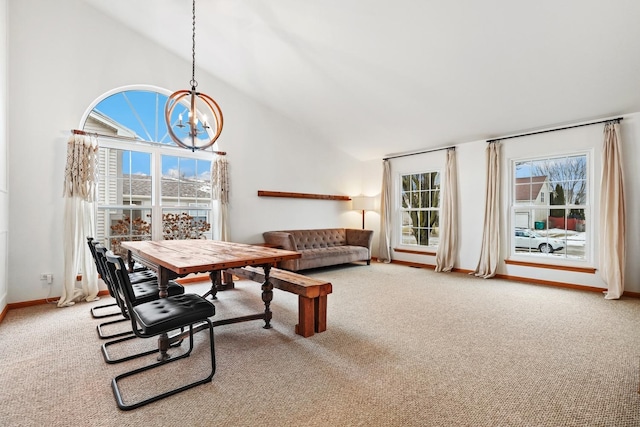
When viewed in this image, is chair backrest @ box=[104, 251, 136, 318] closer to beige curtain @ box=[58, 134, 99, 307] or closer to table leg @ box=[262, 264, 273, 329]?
table leg @ box=[262, 264, 273, 329]

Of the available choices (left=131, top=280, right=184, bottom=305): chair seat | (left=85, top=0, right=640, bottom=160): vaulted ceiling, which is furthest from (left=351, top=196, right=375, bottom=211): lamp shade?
(left=131, top=280, right=184, bottom=305): chair seat

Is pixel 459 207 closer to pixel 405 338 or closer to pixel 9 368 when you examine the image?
pixel 405 338

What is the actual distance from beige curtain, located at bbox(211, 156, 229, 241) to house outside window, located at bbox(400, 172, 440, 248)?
3.84 m

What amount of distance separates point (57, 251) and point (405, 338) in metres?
4.16

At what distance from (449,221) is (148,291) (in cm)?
498

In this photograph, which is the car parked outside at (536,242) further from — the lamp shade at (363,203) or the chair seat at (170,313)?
the chair seat at (170,313)

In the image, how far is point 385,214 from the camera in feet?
22.2

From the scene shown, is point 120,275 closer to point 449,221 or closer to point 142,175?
point 142,175

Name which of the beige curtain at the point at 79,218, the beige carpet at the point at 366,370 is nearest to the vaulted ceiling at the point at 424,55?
the beige curtain at the point at 79,218

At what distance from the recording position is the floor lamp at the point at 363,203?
6.80m

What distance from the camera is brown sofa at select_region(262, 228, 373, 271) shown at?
17.1ft

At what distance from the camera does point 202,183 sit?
5.04m

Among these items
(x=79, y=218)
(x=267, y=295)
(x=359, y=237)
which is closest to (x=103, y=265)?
(x=267, y=295)

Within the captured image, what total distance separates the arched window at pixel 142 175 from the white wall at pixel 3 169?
2.55 ft
